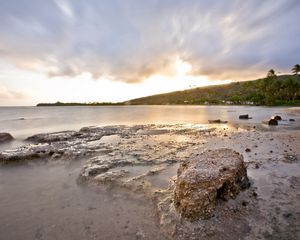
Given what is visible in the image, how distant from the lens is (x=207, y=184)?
7035 millimetres

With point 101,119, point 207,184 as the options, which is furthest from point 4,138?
point 101,119

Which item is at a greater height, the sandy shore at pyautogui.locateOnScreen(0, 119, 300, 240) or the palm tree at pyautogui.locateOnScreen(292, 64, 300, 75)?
the palm tree at pyautogui.locateOnScreen(292, 64, 300, 75)

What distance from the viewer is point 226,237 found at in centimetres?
589

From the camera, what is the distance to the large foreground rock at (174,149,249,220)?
6.75 m

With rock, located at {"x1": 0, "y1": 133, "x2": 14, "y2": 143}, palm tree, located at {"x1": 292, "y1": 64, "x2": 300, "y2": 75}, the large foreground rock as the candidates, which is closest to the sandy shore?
the large foreground rock

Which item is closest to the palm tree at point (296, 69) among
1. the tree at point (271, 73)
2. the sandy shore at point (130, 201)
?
the tree at point (271, 73)

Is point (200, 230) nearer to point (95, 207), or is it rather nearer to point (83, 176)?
point (95, 207)

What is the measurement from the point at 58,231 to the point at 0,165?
9655 millimetres

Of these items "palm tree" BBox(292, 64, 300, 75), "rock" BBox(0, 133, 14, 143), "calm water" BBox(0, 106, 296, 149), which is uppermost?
"palm tree" BBox(292, 64, 300, 75)

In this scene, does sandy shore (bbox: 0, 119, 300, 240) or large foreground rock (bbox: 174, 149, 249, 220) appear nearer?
sandy shore (bbox: 0, 119, 300, 240)

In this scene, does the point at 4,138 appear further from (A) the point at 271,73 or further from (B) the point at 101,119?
(A) the point at 271,73

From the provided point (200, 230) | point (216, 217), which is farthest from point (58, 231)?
point (216, 217)

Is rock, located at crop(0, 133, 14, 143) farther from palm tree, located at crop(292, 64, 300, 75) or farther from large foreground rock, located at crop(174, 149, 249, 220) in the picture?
palm tree, located at crop(292, 64, 300, 75)

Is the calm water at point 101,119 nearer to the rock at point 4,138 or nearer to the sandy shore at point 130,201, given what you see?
the rock at point 4,138
